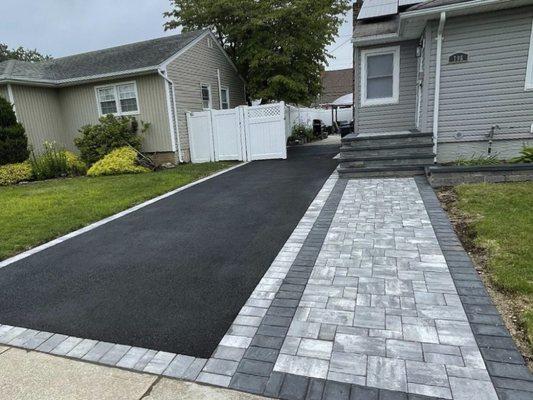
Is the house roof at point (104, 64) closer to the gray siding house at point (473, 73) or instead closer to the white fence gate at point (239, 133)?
the white fence gate at point (239, 133)

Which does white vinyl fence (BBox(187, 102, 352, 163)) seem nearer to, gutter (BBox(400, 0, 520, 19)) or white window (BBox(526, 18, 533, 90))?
gutter (BBox(400, 0, 520, 19))

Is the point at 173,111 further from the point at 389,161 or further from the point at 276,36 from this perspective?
the point at 389,161

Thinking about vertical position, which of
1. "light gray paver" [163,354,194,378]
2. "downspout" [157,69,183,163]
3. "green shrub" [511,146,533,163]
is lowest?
"light gray paver" [163,354,194,378]

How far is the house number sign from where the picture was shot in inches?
298

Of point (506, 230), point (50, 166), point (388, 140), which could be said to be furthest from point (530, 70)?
point (50, 166)

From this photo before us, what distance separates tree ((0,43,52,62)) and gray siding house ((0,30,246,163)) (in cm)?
3042

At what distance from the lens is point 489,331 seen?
8.16 feet

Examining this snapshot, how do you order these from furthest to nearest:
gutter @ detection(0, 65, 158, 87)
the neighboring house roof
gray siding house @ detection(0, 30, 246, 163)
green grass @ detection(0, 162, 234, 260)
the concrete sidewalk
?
the neighboring house roof, gray siding house @ detection(0, 30, 246, 163), gutter @ detection(0, 65, 158, 87), green grass @ detection(0, 162, 234, 260), the concrete sidewalk

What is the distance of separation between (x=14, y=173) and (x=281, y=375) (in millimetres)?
11742

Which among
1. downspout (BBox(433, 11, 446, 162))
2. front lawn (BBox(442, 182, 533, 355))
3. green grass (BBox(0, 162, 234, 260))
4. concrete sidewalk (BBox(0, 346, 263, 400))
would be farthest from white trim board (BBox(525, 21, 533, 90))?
concrete sidewalk (BBox(0, 346, 263, 400))

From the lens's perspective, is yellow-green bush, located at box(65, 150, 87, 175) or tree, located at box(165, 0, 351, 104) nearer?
yellow-green bush, located at box(65, 150, 87, 175)

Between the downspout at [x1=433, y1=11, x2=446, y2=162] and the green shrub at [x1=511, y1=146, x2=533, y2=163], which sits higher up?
the downspout at [x1=433, y1=11, x2=446, y2=162]

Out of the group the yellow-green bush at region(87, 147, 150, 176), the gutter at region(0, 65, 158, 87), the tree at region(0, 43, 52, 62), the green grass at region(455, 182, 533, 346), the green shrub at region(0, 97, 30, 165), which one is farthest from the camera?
the tree at region(0, 43, 52, 62)

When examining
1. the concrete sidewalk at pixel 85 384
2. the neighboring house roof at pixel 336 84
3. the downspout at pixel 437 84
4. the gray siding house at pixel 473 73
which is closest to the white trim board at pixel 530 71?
the gray siding house at pixel 473 73
